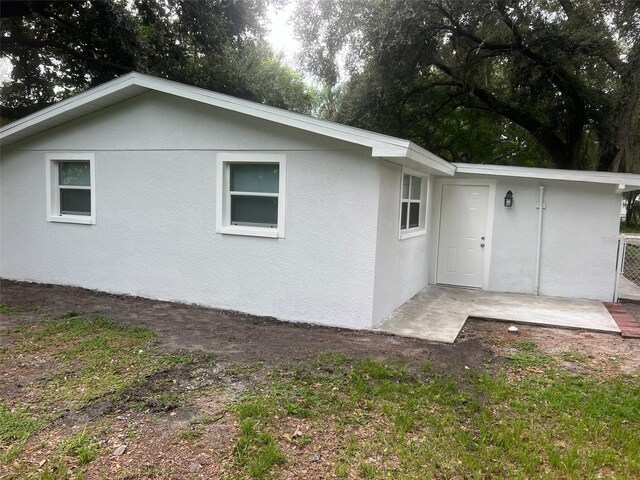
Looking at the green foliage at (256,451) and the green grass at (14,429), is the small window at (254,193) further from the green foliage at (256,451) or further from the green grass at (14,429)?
the green grass at (14,429)

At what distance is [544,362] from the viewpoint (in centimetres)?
448

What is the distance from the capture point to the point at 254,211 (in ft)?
20.0

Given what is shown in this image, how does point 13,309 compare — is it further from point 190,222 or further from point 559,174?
point 559,174

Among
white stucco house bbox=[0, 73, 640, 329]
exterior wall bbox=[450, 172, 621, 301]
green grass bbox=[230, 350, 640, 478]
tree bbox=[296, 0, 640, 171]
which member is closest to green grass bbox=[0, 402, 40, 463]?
green grass bbox=[230, 350, 640, 478]

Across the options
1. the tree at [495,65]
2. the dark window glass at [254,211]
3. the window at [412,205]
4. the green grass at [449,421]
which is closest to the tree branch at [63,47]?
the tree at [495,65]

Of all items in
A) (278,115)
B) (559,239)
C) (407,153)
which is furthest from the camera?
(559,239)

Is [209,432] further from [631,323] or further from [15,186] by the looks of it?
[15,186]

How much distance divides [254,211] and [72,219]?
3433mm

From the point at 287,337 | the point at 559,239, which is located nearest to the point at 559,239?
the point at 559,239

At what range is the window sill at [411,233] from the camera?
632cm

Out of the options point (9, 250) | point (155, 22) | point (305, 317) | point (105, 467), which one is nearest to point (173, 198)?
point (305, 317)

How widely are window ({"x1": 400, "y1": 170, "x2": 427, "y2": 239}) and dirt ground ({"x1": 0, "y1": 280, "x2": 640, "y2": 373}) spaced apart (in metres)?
1.74

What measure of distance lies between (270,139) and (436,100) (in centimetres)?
940

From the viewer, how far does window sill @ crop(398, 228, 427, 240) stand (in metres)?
6.32
